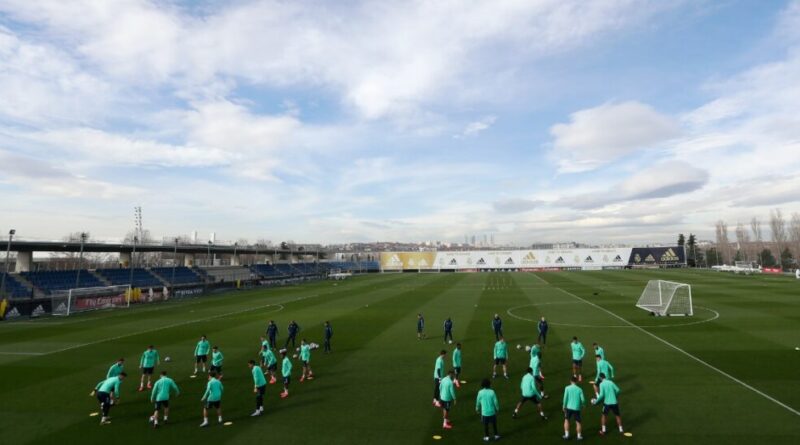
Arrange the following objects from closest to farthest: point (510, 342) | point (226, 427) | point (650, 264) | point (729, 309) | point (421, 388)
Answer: point (226, 427)
point (421, 388)
point (510, 342)
point (729, 309)
point (650, 264)

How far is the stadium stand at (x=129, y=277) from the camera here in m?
56.8

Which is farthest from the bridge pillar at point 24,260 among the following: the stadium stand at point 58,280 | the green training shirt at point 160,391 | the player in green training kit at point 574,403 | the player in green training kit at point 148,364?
the player in green training kit at point 574,403

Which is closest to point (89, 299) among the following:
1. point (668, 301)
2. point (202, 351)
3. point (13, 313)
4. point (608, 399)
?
point (13, 313)

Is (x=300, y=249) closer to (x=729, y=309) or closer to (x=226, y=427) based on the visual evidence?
(x=729, y=309)

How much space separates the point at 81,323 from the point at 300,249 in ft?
260

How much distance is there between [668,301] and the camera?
3350 centimetres

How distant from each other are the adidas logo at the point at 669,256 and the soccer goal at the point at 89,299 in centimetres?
12039

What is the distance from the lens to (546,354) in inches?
819

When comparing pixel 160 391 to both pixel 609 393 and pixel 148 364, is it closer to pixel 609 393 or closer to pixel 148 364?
pixel 148 364

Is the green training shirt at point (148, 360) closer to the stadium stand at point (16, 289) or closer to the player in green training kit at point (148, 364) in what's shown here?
the player in green training kit at point (148, 364)

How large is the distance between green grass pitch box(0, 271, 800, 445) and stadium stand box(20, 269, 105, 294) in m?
16.4

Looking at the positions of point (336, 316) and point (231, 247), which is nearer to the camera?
point (336, 316)

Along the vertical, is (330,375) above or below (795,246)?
below

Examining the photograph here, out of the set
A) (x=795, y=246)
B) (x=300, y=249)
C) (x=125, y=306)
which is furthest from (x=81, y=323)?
(x=795, y=246)
